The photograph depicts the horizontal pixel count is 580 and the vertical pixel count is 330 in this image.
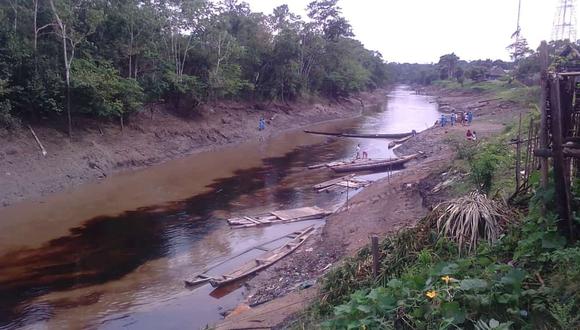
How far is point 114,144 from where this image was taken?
27828 millimetres

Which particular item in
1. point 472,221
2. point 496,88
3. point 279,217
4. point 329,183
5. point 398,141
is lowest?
point 279,217

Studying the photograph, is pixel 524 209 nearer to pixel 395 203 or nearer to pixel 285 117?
pixel 395 203

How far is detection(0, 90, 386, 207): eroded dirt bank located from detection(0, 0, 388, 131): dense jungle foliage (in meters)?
1.23

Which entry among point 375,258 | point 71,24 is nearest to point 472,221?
point 375,258

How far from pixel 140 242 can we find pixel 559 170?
45.4 ft

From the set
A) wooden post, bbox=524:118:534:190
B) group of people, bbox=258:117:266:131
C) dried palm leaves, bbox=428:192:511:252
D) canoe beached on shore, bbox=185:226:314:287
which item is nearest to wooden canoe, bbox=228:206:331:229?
canoe beached on shore, bbox=185:226:314:287

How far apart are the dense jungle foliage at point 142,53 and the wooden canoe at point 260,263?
13.9 m

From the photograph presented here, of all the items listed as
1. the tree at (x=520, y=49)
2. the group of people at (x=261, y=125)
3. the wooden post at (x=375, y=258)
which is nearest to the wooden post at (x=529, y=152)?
the wooden post at (x=375, y=258)

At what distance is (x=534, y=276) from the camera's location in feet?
18.2

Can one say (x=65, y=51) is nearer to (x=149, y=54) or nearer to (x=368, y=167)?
(x=149, y=54)

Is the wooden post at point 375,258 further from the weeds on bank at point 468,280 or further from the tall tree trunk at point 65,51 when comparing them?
the tall tree trunk at point 65,51

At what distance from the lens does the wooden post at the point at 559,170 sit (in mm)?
5828

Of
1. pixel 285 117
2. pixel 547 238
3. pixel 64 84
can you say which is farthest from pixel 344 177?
pixel 285 117

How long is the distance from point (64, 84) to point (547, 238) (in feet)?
78.4
